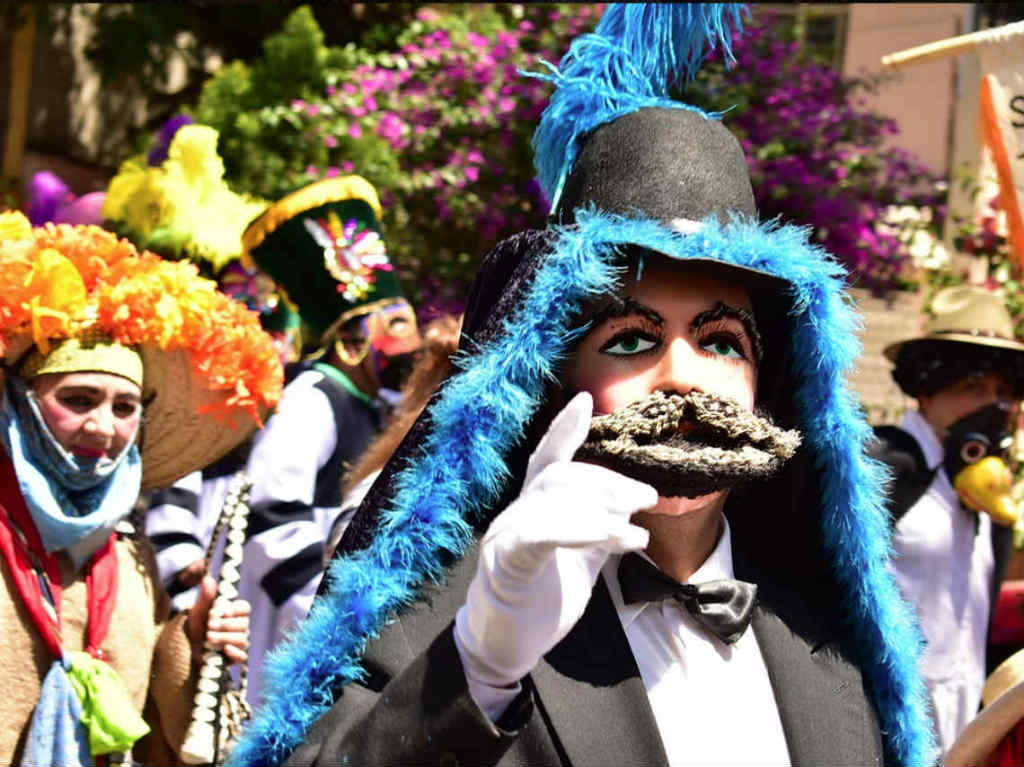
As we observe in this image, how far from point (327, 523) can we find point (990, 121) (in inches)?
112

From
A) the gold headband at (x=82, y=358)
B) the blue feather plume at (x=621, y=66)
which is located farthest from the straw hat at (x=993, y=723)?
the gold headband at (x=82, y=358)

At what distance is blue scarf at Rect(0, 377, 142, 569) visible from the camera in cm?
355

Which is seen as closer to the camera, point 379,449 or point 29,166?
point 379,449

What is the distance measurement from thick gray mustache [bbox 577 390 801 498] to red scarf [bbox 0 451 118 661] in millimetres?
1776

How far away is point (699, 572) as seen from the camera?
2.46 m

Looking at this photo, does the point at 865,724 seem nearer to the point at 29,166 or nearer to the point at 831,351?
the point at 831,351

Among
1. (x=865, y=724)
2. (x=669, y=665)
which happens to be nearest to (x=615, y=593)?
(x=669, y=665)

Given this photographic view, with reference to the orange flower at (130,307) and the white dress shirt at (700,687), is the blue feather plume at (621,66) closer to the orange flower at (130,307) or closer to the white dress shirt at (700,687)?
the white dress shirt at (700,687)

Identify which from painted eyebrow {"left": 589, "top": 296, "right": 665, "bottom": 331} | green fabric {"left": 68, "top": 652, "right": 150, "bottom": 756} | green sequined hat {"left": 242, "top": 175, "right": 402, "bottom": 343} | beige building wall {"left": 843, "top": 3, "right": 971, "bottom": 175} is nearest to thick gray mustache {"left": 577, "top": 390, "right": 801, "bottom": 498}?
painted eyebrow {"left": 589, "top": 296, "right": 665, "bottom": 331}

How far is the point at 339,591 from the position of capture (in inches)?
89.3

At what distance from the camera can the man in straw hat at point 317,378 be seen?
5152 millimetres

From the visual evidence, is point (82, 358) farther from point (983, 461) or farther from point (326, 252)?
point (983, 461)

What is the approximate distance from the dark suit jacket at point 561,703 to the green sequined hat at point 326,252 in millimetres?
3788

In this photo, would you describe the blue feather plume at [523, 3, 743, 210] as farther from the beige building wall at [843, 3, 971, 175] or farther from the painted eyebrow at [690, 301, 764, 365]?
the beige building wall at [843, 3, 971, 175]
